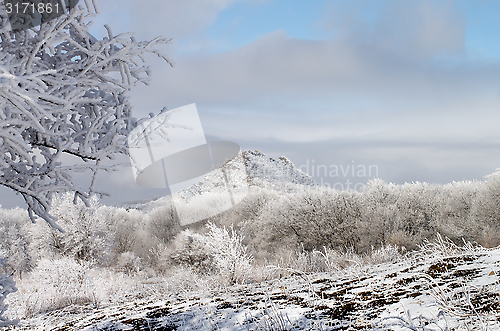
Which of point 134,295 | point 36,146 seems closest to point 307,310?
point 36,146

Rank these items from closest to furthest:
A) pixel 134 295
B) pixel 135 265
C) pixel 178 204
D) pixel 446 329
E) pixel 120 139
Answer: pixel 446 329
pixel 120 139
pixel 134 295
pixel 135 265
pixel 178 204

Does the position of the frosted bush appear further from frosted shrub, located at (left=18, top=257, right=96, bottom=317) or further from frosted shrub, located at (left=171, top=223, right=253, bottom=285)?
frosted shrub, located at (left=171, top=223, right=253, bottom=285)

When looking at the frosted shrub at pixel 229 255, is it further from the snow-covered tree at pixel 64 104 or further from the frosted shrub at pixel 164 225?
the frosted shrub at pixel 164 225

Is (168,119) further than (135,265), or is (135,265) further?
(135,265)

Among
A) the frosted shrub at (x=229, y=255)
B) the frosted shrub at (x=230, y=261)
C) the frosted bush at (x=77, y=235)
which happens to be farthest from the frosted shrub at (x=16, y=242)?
the frosted shrub at (x=230, y=261)

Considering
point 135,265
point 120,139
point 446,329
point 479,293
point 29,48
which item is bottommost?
point 135,265

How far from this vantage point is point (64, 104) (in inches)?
119

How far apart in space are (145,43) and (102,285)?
10.0 meters

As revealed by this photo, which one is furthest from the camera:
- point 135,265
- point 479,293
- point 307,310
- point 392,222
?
point 135,265

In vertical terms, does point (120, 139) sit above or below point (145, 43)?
below

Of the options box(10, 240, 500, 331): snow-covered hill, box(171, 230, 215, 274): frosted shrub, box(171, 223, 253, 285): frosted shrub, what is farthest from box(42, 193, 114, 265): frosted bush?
box(10, 240, 500, 331): snow-covered hill

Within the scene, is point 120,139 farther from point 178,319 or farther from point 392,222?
point 392,222

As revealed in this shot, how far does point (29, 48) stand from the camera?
2938 millimetres

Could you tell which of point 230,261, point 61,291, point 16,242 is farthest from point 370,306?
point 16,242
